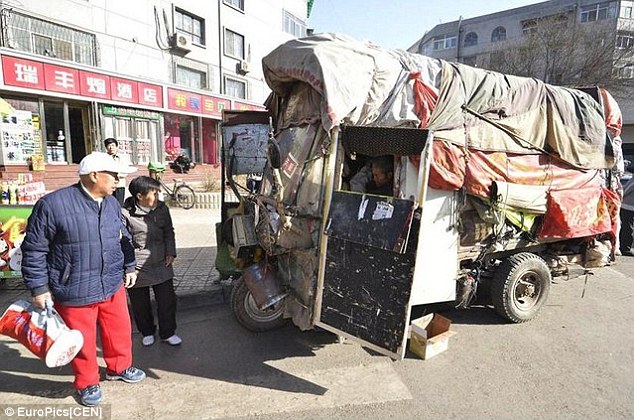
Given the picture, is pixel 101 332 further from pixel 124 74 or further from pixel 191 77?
pixel 191 77

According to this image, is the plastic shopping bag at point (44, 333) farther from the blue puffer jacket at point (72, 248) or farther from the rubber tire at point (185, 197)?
the rubber tire at point (185, 197)

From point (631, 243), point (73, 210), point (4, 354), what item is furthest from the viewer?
point (631, 243)

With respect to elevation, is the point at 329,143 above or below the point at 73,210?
above

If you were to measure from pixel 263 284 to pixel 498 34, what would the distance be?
1545 inches

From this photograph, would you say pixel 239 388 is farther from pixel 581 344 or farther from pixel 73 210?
pixel 581 344

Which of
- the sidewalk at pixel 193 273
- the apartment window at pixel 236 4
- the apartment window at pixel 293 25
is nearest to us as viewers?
the sidewalk at pixel 193 273

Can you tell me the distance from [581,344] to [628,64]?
2393 centimetres

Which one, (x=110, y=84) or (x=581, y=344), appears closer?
(x=581, y=344)

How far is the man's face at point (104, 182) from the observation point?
2.60 meters

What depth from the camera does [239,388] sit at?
2975 millimetres

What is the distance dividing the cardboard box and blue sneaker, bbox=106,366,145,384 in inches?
97.1

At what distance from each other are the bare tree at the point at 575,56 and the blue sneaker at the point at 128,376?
23.8 m

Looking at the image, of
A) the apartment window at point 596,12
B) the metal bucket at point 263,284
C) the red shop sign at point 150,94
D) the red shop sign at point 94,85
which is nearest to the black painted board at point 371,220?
the metal bucket at point 263,284

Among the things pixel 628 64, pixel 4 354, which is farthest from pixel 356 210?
pixel 628 64
